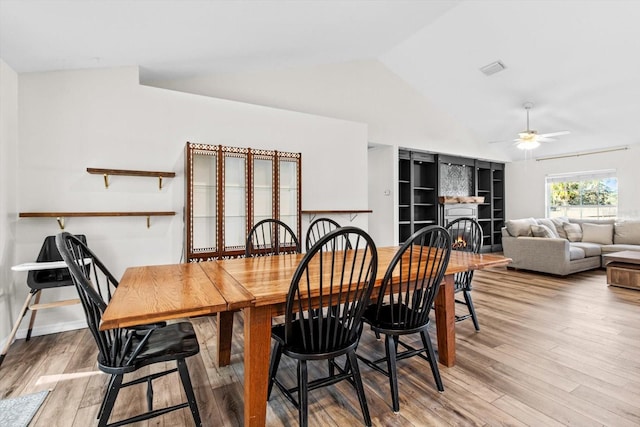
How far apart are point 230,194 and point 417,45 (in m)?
3.56

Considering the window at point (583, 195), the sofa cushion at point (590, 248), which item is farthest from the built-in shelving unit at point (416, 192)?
the window at point (583, 195)

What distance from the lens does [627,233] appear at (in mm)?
5512

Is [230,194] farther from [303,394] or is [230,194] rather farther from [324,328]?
[303,394]

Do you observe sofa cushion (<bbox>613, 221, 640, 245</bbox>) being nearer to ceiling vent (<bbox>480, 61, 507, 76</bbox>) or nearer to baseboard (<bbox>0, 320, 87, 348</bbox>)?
ceiling vent (<bbox>480, 61, 507, 76</bbox>)

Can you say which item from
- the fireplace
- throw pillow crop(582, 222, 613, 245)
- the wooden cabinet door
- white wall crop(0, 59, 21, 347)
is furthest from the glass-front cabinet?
throw pillow crop(582, 222, 613, 245)

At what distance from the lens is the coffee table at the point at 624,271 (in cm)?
414

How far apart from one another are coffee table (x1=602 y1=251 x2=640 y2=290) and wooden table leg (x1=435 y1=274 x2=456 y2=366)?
12.0 ft

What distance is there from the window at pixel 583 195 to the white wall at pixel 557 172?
0.38 feet

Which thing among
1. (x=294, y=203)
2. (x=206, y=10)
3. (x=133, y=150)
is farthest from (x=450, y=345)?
(x=133, y=150)

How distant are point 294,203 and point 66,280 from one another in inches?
87.7

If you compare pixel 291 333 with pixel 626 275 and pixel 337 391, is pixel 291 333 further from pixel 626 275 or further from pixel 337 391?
pixel 626 275

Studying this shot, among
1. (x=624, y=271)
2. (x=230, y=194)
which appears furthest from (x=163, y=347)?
(x=624, y=271)

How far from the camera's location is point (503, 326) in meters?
2.94

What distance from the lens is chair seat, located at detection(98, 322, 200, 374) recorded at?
4.65 ft
